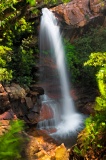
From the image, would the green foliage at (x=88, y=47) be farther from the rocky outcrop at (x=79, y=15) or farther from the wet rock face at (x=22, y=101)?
the wet rock face at (x=22, y=101)

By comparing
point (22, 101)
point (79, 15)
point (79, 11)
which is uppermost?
point (79, 11)

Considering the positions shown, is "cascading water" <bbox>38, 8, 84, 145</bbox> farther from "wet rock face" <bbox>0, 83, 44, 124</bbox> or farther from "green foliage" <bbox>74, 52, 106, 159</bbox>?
"green foliage" <bbox>74, 52, 106, 159</bbox>

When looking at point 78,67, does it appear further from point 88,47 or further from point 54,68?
point 54,68

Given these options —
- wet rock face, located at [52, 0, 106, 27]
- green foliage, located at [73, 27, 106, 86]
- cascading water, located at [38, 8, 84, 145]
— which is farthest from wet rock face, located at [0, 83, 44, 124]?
wet rock face, located at [52, 0, 106, 27]

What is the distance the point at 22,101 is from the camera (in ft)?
37.6

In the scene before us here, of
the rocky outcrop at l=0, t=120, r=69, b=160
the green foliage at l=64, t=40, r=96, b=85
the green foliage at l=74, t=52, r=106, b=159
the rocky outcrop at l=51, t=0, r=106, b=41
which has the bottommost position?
the rocky outcrop at l=0, t=120, r=69, b=160

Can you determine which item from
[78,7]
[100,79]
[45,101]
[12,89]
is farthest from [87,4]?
[100,79]

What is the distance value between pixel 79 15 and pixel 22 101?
30.4ft

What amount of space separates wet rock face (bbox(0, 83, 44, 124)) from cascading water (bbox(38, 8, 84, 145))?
1.41m

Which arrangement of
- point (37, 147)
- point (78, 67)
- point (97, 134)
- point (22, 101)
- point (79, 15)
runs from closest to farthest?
point (97, 134) < point (37, 147) < point (22, 101) < point (78, 67) < point (79, 15)

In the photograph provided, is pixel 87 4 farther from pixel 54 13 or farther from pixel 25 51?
pixel 25 51

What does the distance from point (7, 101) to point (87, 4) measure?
1180 cm

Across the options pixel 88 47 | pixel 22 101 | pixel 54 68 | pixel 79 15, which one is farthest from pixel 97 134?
pixel 79 15

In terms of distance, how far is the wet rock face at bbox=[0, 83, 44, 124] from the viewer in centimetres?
1022
